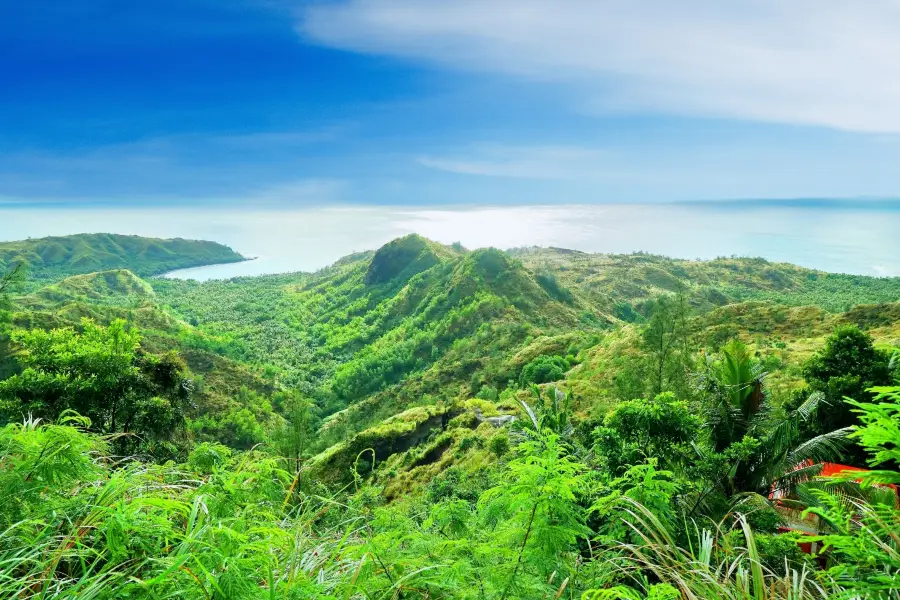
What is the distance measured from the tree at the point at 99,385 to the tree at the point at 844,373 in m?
22.2

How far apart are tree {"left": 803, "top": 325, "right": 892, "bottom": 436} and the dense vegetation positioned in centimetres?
8

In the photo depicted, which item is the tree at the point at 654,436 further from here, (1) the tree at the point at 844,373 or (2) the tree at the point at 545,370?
(2) the tree at the point at 545,370

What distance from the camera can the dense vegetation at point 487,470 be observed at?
110 inches

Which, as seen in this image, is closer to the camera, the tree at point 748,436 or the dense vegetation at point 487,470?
the dense vegetation at point 487,470

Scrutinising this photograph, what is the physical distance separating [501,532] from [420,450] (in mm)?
31061

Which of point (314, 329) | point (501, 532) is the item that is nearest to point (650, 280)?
point (314, 329)

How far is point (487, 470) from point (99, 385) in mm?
16364

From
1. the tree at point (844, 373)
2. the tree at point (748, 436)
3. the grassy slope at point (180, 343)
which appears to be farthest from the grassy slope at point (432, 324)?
the tree at point (748, 436)

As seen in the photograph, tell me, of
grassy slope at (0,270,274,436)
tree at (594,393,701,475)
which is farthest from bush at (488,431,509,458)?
grassy slope at (0,270,274,436)

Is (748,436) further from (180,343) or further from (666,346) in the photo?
(180,343)

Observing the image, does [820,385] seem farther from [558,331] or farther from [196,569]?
[558,331]

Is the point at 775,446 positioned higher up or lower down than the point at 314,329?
higher up

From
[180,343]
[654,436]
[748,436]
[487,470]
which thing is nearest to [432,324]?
[180,343]

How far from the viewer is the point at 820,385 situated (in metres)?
15.1
